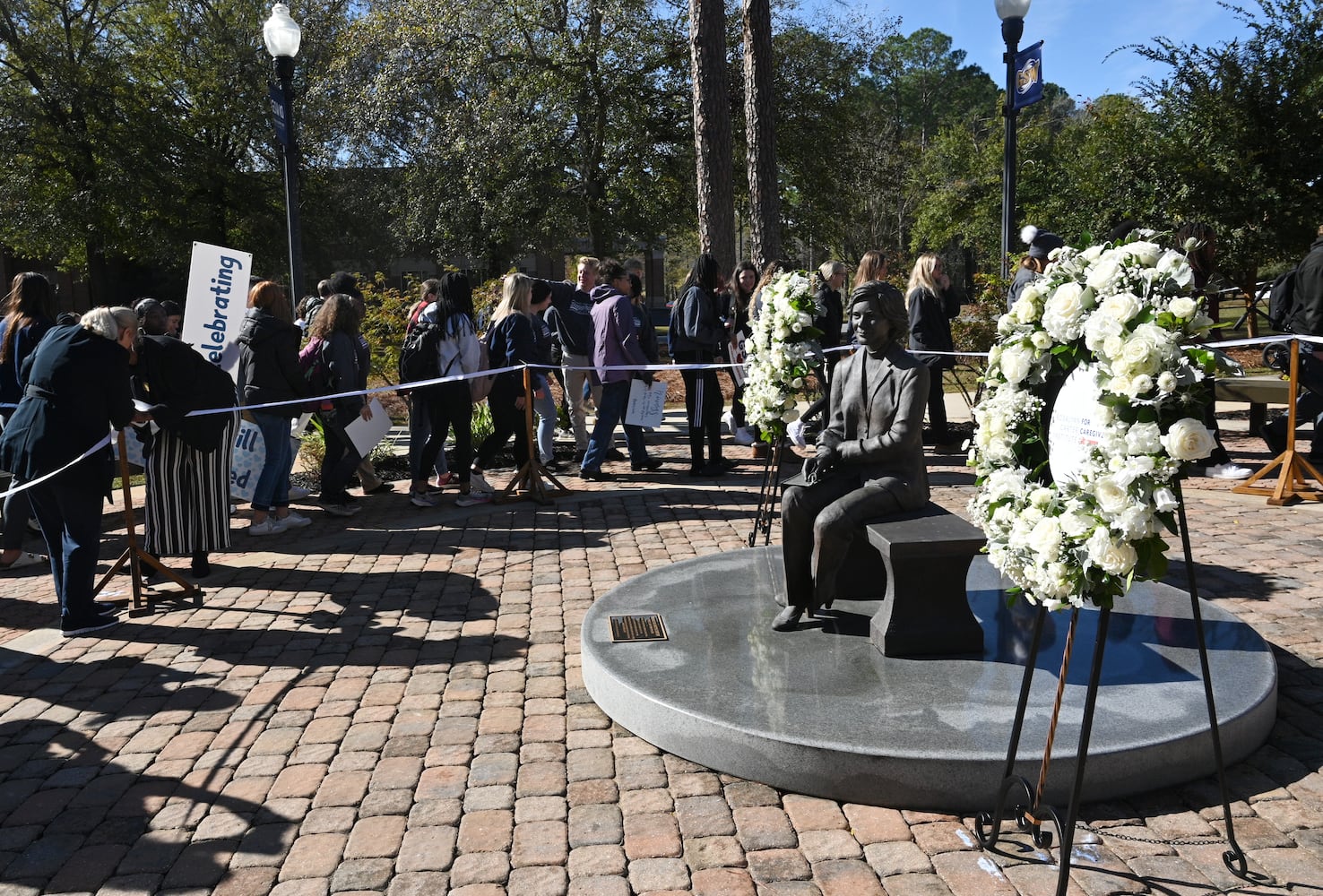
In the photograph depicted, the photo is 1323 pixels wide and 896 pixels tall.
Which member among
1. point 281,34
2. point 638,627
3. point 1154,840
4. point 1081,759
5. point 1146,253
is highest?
point 281,34

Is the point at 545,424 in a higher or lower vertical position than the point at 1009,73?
lower

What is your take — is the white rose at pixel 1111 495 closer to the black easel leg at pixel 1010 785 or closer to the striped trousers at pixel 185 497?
the black easel leg at pixel 1010 785

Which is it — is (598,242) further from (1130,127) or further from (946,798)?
(946,798)

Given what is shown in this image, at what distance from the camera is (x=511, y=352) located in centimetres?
975

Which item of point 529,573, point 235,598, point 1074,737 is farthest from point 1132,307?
point 235,598

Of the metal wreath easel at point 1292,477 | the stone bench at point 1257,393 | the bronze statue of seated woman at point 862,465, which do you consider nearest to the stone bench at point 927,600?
the bronze statue of seated woman at point 862,465

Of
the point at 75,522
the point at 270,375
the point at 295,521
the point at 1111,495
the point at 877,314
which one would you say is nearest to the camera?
the point at 1111,495

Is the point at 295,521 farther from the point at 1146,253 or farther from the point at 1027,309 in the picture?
the point at 1146,253

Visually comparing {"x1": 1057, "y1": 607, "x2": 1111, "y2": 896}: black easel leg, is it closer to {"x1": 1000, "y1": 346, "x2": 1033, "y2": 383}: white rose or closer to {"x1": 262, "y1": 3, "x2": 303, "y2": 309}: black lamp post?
{"x1": 1000, "y1": 346, "x2": 1033, "y2": 383}: white rose

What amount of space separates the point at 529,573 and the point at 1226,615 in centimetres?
430

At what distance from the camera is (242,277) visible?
8.61 metres

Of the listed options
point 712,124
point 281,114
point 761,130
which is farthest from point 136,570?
point 761,130

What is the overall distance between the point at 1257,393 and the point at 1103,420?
29.6ft

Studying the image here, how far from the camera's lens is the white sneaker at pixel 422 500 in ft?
31.8
